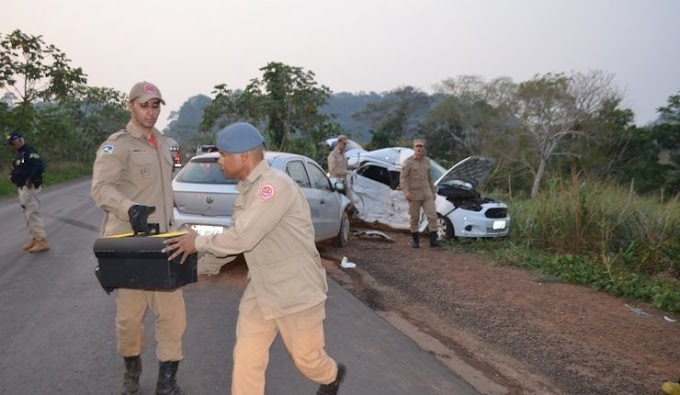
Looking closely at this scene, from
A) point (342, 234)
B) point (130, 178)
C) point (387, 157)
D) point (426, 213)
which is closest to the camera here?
point (130, 178)

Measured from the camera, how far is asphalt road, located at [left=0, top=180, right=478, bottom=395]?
3736 millimetres

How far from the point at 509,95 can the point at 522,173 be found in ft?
35.3

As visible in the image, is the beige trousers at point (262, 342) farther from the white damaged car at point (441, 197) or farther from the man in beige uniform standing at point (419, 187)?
the white damaged car at point (441, 197)

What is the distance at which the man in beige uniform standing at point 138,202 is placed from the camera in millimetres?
3277

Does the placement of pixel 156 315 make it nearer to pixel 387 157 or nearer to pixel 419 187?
pixel 419 187

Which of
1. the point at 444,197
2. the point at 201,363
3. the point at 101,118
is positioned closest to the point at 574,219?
the point at 444,197

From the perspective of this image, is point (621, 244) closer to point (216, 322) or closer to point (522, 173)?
point (216, 322)

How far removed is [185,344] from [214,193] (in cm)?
249

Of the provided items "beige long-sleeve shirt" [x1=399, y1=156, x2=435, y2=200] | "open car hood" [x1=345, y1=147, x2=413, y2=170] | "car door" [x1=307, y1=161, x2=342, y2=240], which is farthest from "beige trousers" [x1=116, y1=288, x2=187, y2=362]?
"open car hood" [x1=345, y1=147, x2=413, y2=170]

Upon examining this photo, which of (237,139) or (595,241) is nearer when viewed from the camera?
(237,139)

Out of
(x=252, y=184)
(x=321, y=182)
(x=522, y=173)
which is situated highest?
(x=252, y=184)

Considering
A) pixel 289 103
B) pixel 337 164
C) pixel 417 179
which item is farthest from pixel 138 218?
pixel 289 103

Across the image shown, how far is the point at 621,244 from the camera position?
9.07 meters

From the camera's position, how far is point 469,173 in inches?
425
